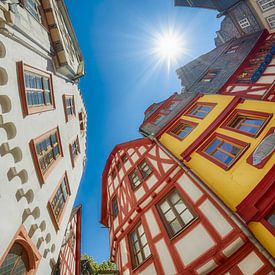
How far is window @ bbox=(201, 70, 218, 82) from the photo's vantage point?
18047 mm

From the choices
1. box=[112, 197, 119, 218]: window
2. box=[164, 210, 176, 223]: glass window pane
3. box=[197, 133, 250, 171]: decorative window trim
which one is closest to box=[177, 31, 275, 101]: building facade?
box=[197, 133, 250, 171]: decorative window trim

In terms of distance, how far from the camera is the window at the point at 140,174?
34.6 feet

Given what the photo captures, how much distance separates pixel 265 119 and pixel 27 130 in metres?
9.25

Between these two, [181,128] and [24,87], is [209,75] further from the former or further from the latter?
[24,87]

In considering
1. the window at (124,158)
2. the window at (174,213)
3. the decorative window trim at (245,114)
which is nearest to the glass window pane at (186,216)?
the window at (174,213)

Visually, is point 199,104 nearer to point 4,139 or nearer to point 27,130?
A: point 27,130

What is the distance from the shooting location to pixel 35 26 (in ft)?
25.3

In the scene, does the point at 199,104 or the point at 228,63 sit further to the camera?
the point at 228,63

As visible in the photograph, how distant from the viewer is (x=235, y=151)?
785 centimetres

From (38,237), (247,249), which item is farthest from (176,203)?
(38,237)

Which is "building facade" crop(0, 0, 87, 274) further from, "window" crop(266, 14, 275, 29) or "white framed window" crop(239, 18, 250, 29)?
"white framed window" crop(239, 18, 250, 29)

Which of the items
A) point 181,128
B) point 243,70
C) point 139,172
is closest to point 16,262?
point 139,172

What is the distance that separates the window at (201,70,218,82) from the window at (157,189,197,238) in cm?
1350

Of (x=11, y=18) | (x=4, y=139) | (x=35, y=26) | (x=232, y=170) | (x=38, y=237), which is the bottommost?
(x=38, y=237)
